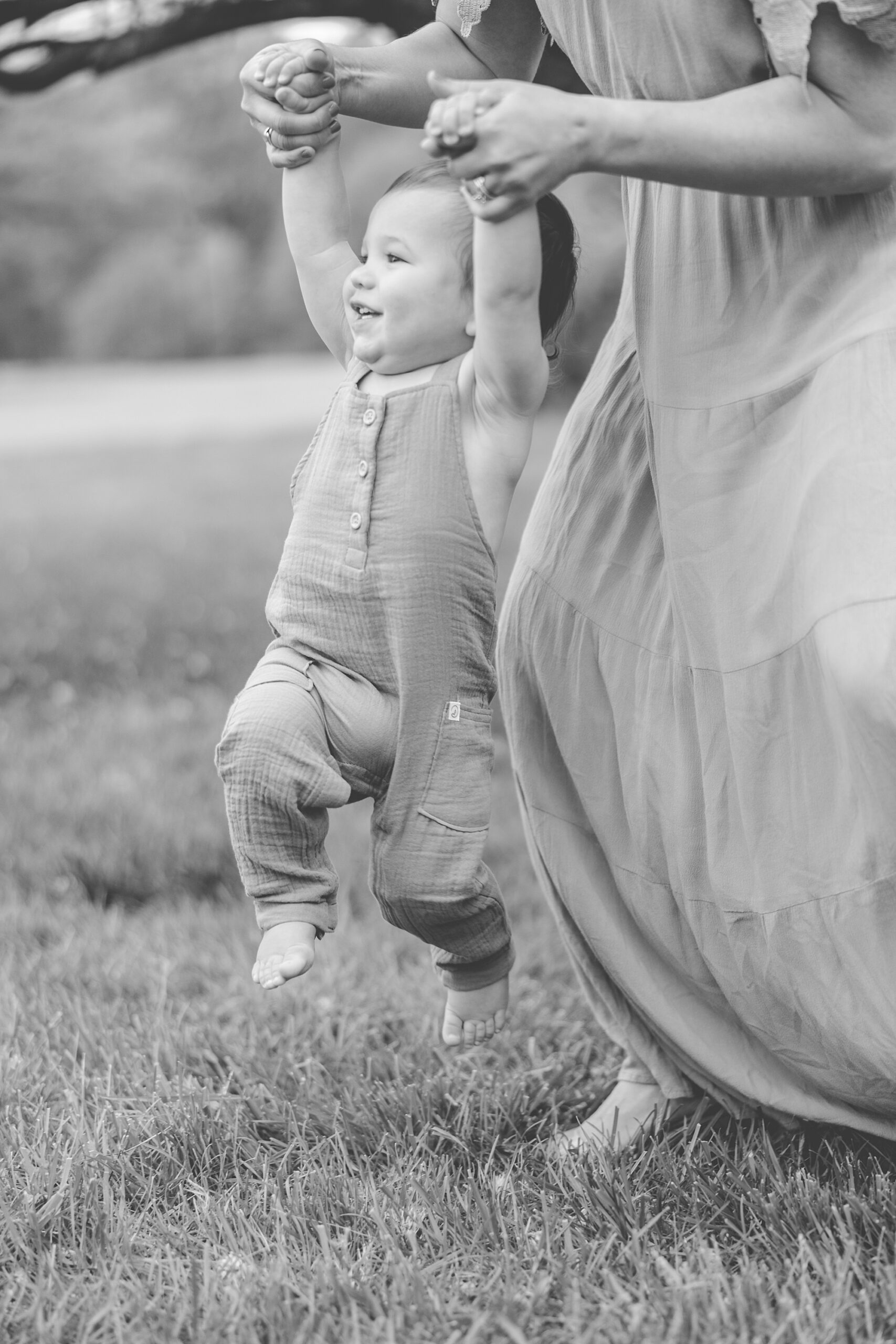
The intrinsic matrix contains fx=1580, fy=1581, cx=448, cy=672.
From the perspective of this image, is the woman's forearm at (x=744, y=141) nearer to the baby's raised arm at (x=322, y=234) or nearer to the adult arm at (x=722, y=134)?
the adult arm at (x=722, y=134)

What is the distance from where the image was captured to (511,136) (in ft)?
5.47

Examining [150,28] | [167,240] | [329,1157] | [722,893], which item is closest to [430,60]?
[722,893]

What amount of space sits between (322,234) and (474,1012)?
113cm

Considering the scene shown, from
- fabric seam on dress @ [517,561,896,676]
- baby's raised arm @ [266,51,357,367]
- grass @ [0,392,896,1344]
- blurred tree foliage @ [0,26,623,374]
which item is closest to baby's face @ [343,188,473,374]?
baby's raised arm @ [266,51,357,367]

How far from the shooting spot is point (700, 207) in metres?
2.14

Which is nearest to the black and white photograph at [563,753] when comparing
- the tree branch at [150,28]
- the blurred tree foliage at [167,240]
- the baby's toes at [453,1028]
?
the baby's toes at [453,1028]

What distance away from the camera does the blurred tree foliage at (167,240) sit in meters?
18.3

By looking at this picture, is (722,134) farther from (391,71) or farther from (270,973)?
(270,973)

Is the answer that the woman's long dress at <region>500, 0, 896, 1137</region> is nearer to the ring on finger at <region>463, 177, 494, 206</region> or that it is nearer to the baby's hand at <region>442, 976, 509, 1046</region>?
the baby's hand at <region>442, 976, 509, 1046</region>

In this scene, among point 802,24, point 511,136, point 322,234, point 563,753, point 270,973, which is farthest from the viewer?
point 563,753

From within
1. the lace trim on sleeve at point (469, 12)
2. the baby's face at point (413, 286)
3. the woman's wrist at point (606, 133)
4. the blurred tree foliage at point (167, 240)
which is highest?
the lace trim on sleeve at point (469, 12)

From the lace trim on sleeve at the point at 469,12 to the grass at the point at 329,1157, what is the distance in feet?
5.41

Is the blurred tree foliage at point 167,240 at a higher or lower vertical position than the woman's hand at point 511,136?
lower

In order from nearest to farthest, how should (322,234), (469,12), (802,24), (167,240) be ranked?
1. (802,24)
2. (322,234)
3. (469,12)
4. (167,240)
